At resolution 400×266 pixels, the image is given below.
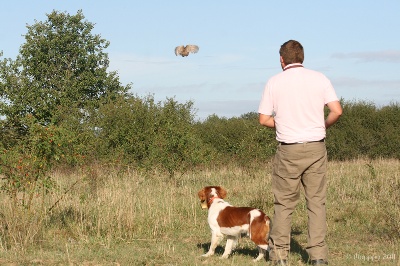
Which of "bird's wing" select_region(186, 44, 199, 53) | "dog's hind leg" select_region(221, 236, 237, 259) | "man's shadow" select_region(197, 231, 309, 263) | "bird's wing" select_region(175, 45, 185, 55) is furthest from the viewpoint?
"bird's wing" select_region(175, 45, 185, 55)

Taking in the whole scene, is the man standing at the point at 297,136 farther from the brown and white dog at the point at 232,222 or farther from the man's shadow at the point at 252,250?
the man's shadow at the point at 252,250

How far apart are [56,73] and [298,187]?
35.4 metres

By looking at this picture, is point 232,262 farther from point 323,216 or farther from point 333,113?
point 333,113

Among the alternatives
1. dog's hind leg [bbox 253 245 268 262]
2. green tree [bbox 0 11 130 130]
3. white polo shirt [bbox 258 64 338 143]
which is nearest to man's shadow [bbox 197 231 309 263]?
dog's hind leg [bbox 253 245 268 262]

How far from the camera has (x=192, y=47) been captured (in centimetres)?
2016

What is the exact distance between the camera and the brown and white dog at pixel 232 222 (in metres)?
6.90

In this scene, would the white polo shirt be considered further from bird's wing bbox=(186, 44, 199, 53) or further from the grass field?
bird's wing bbox=(186, 44, 199, 53)

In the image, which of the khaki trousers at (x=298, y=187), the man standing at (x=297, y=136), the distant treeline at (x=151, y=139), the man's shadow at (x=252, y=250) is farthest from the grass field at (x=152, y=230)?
the distant treeline at (x=151, y=139)

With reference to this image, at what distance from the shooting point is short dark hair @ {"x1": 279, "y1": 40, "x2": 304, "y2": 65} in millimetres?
6391

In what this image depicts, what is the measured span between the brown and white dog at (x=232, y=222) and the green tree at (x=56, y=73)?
29.6 meters

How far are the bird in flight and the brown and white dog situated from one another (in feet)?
42.4

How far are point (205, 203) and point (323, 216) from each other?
177 cm

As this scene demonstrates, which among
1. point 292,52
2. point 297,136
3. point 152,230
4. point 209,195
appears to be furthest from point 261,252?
point 152,230

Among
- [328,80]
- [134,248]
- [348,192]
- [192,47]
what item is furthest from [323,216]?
[192,47]
